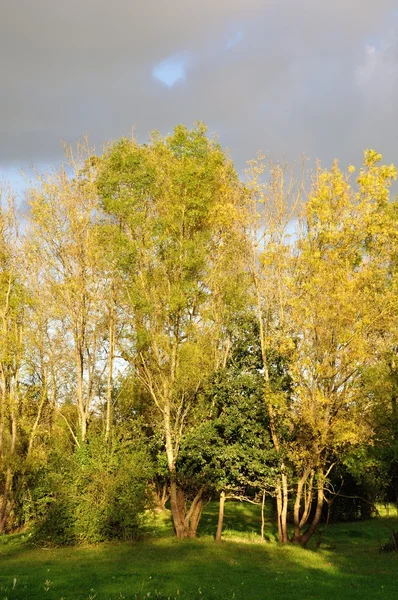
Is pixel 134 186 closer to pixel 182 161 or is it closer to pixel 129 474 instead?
A: pixel 182 161

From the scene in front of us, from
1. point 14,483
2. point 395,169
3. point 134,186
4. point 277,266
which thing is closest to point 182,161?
point 134,186

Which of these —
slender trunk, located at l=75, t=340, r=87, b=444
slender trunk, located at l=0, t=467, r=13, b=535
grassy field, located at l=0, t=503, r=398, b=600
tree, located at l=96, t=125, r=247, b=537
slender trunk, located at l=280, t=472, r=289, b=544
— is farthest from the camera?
slender trunk, located at l=0, t=467, r=13, b=535

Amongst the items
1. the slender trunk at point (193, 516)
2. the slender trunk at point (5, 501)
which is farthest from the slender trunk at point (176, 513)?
the slender trunk at point (5, 501)

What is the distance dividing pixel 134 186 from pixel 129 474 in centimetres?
1606

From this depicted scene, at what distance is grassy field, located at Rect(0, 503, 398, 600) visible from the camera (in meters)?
18.0

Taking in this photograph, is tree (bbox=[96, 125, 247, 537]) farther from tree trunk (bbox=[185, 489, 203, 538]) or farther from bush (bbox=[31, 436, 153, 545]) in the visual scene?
bush (bbox=[31, 436, 153, 545])

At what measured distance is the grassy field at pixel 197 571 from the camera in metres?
18.0

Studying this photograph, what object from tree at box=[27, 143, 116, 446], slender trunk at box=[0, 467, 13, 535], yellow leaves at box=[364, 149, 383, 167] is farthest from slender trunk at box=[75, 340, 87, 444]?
yellow leaves at box=[364, 149, 383, 167]

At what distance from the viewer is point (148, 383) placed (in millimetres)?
35625

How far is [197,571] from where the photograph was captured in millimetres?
21953

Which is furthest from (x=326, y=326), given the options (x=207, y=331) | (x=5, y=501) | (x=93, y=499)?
(x=5, y=501)

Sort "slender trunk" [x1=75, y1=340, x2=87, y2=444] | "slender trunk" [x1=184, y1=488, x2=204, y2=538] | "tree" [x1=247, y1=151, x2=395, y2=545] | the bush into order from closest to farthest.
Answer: "tree" [x1=247, y1=151, x2=395, y2=545] < the bush < "slender trunk" [x1=184, y1=488, x2=204, y2=538] < "slender trunk" [x1=75, y1=340, x2=87, y2=444]

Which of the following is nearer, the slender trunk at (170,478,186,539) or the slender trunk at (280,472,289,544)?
the slender trunk at (280,472,289,544)

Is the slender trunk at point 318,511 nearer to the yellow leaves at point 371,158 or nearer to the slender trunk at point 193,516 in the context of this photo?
the slender trunk at point 193,516
